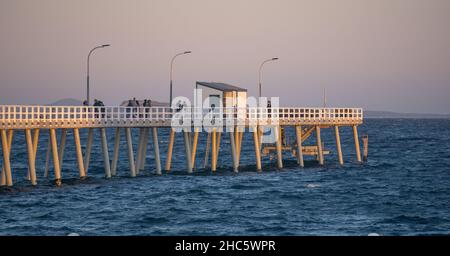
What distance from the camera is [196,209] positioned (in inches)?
1783

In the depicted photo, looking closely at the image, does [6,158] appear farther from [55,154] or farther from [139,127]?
[139,127]

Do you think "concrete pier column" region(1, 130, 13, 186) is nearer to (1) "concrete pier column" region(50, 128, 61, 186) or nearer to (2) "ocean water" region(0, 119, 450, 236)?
(2) "ocean water" region(0, 119, 450, 236)

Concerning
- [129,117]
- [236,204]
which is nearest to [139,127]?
[129,117]

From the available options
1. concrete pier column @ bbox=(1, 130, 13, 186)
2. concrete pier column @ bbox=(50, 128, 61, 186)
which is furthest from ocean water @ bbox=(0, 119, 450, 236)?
concrete pier column @ bbox=(50, 128, 61, 186)

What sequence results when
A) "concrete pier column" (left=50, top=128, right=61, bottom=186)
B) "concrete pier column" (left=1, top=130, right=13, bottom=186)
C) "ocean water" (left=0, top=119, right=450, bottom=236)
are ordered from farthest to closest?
"concrete pier column" (left=50, top=128, right=61, bottom=186)
"concrete pier column" (left=1, top=130, right=13, bottom=186)
"ocean water" (left=0, top=119, right=450, bottom=236)

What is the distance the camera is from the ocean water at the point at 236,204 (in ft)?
126

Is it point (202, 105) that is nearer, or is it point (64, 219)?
point (64, 219)

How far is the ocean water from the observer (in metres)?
38.4

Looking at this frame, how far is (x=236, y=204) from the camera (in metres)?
47.5

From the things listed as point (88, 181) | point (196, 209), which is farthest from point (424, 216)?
point (88, 181)

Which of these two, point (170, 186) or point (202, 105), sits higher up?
point (202, 105)

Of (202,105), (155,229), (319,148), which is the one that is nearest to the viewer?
(155,229)
